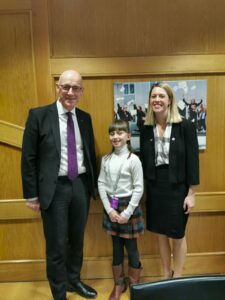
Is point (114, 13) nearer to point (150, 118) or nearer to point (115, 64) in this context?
point (115, 64)

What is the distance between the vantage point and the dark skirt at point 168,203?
A: 6.62ft

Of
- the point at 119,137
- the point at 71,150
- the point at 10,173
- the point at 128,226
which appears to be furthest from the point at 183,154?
the point at 10,173

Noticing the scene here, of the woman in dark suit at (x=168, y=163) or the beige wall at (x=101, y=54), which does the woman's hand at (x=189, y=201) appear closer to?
the woman in dark suit at (x=168, y=163)

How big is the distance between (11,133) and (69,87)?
0.66 meters

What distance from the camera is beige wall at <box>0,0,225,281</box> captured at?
7.04ft

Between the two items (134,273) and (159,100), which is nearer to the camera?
(159,100)

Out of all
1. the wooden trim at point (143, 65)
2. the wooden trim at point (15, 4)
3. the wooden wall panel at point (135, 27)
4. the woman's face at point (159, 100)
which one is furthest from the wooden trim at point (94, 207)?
the wooden trim at point (15, 4)

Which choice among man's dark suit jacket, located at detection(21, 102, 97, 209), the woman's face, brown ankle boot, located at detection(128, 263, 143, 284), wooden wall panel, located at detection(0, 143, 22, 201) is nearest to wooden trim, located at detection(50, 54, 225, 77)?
the woman's face

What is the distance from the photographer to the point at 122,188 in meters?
2.07

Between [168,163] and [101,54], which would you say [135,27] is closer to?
[101,54]

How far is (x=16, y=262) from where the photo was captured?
97.0 inches

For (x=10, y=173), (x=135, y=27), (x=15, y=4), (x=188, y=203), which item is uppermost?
(x=15, y=4)

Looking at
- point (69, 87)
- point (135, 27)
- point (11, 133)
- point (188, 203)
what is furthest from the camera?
point (11, 133)

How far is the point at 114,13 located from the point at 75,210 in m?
1.41
